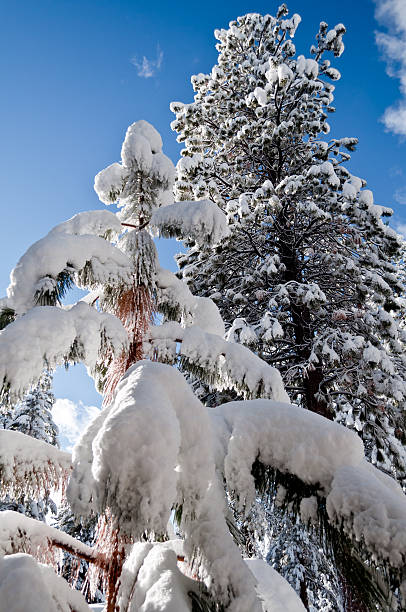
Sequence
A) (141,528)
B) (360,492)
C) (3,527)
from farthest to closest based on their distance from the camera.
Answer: (3,527)
(360,492)
(141,528)

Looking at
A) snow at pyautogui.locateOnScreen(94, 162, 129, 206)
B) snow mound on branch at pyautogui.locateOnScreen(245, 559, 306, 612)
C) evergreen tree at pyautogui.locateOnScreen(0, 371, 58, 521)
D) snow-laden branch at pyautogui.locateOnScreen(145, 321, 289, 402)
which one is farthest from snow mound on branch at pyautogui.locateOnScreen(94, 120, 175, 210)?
evergreen tree at pyautogui.locateOnScreen(0, 371, 58, 521)

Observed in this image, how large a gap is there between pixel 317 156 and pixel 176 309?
25.7 feet

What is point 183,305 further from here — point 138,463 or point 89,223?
point 138,463

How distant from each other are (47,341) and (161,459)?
1224 millimetres

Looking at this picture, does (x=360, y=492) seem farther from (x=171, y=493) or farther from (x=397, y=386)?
(x=397, y=386)

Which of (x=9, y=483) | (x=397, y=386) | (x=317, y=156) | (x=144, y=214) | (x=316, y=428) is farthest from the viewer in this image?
(x=317, y=156)

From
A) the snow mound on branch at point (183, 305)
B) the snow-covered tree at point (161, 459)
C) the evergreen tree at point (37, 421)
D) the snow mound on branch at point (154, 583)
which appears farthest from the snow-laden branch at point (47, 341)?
the evergreen tree at point (37, 421)

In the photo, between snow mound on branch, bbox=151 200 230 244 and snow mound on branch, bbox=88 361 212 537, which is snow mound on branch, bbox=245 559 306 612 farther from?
snow mound on branch, bbox=151 200 230 244

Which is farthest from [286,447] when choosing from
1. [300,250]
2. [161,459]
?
[300,250]

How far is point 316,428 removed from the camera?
4.63 feet

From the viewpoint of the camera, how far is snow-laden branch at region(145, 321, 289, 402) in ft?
8.58

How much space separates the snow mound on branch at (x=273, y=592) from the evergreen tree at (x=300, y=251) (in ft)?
13.0

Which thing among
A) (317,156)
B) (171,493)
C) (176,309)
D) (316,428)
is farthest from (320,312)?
(171,493)

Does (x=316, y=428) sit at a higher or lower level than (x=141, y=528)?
higher
